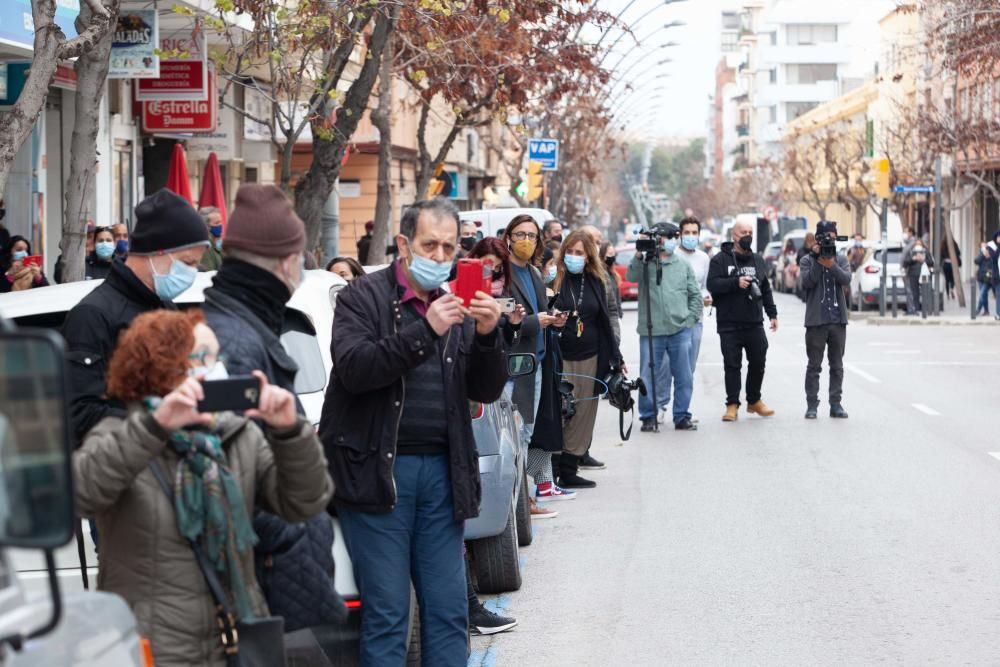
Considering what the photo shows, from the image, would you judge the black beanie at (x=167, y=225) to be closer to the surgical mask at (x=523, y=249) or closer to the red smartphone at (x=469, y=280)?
the red smartphone at (x=469, y=280)

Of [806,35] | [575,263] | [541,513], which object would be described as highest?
[806,35]

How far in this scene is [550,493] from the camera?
37.3ft

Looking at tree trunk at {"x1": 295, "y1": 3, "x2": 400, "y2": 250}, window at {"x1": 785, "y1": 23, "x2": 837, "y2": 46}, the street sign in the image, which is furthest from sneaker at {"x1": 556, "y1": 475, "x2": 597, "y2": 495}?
window at {"x1": 785, "y1": 23, "x2": 837, "y2": 46}

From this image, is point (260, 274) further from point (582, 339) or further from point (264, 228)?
point (582, 339)

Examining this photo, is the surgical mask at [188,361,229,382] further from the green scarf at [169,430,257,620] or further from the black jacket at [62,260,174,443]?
the black jacket at [62,260,174,443]

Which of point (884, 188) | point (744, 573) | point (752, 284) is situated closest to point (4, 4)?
point (752, 284)

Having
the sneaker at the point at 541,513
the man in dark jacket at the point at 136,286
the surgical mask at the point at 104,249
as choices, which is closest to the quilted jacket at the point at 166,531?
the man in dark jacket at the point at 136,286

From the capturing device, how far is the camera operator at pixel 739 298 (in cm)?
1533

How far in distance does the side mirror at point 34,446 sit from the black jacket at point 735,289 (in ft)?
42.3

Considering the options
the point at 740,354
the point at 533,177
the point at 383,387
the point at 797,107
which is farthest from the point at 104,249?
the point at 797,107

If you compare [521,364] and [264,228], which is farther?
[521,364]

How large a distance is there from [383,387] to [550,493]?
6.26 metres

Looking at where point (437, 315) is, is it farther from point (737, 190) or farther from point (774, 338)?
point (737, 190)

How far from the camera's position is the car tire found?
9.20 meters
